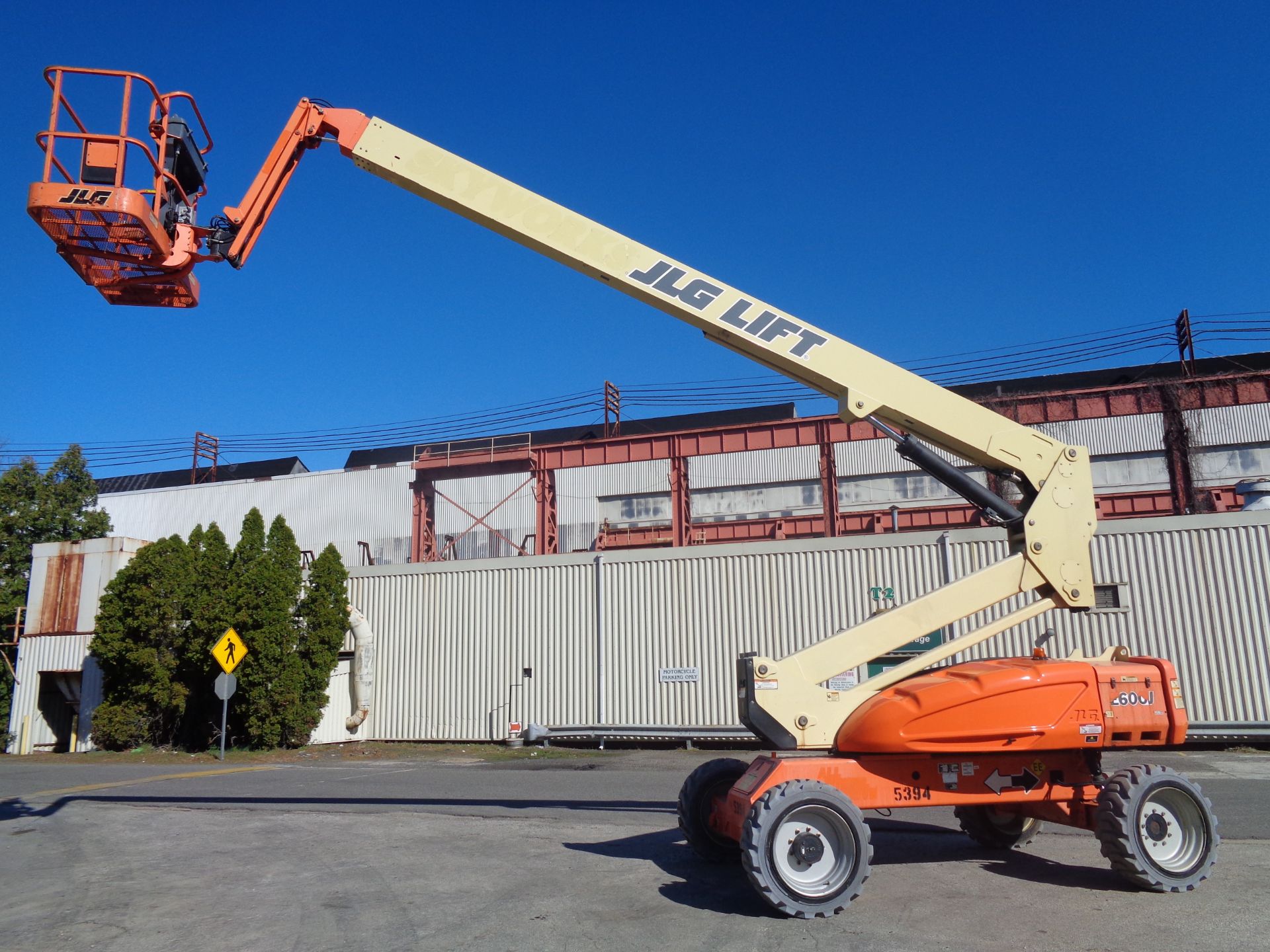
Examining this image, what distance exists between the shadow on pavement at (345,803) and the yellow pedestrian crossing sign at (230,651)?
25.6 ft

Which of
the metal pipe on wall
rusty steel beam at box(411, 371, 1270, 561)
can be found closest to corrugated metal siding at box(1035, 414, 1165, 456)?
rusty steel beam at box(411, 371, 1270, 561)

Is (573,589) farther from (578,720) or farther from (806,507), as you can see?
(806,507)

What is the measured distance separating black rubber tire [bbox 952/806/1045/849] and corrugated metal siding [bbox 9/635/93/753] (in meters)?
26.4

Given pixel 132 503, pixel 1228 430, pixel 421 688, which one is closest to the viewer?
pixel 421 688

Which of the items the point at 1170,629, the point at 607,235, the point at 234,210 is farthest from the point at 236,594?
the point at 1170,629

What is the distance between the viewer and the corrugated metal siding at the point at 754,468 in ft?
132

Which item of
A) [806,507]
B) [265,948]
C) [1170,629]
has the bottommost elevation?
[265,948]

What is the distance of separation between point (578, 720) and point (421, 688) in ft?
15.2

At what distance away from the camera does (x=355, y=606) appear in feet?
83.1

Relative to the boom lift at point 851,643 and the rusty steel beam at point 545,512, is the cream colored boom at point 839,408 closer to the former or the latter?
the boom lift at point 851,643

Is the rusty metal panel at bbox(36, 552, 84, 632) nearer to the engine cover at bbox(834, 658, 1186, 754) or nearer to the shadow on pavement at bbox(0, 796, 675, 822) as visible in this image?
the shadow on pavement at bbox(0, 796, 675, 822)

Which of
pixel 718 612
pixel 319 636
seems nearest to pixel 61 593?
pixel 319 636

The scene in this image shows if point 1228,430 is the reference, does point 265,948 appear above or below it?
below

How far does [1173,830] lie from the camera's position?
7242 millimetres
